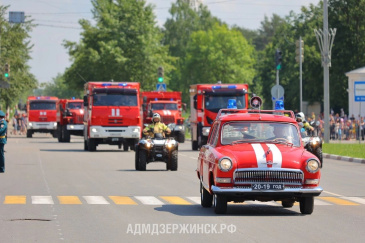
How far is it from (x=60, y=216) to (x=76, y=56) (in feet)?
289

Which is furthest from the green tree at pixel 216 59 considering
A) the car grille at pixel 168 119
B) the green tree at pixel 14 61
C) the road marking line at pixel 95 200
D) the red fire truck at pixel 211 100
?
the road marking line at pixel 95 200

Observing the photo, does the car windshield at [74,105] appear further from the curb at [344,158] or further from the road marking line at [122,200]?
the road marking line at [122,200]

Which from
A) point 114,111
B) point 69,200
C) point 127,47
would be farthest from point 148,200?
point 127,47

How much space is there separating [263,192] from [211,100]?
28377 mm

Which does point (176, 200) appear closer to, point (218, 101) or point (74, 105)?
point (218, 101)

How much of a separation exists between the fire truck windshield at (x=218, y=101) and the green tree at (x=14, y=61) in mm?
43763

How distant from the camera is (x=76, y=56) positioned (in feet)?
337

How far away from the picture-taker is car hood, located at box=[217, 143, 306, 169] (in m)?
15.3

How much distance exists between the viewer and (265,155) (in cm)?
1543

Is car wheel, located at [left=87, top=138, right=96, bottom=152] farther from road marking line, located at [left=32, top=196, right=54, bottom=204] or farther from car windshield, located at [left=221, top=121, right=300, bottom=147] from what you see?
car windshield, located at [left=221, top=121, right=300, bottom=147]

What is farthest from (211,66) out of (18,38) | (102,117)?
(102,117)

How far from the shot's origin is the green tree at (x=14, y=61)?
86125mm

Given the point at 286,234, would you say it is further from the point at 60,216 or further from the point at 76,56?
the point at 76,56

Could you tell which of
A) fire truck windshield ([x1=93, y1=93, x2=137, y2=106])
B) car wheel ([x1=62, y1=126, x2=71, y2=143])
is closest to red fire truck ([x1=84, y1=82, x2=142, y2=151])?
fire truck windshield ([x1=93, y1=93, x2=137, y2=106])
